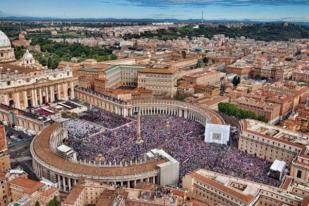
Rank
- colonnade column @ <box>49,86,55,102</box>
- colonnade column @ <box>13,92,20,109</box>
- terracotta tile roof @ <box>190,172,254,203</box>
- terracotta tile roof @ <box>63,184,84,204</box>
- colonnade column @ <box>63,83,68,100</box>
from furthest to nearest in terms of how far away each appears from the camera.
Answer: colonnade column @ <box>63,83,68,100</box> → colonnade column @ <box>49,86,55,102</box> → colonnade column @ <box>13,92,20,109</box> → terracotta tile roof @ <box>190,172,254,203</box> → terracotta tile roof @ <box>63,184,84,204</box>

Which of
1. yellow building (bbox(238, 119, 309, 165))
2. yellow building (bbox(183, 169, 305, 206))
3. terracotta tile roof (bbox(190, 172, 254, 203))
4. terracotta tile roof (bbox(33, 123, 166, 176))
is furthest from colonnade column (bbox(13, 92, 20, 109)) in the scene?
terracotta tile roof (bbox(190, 172, 254, 203))

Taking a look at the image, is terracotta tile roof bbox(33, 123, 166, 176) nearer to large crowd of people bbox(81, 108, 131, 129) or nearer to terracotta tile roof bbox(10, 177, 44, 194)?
terracotta tile roof bbox(10, 177, 44, 194)

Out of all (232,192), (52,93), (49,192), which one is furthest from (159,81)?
(49,192)

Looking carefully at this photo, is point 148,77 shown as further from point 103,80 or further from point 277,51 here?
point 277,51

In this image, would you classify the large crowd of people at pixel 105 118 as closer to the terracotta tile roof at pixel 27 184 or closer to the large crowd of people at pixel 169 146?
the large crowd of people at pixel 169 146

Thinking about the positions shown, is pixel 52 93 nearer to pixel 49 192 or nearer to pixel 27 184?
pixel 27 184

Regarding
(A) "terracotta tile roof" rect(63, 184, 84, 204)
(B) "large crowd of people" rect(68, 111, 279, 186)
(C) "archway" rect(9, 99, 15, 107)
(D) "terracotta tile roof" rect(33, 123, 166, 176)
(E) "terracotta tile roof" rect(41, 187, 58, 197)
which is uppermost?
(C) "archway" rect(9, 99, 15, 107)

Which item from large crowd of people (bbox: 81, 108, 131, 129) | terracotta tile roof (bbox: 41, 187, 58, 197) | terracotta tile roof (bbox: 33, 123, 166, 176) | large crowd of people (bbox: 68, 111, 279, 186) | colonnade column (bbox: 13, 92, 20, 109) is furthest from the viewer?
colonnade column (bbox: 13, 92, 20, 109)

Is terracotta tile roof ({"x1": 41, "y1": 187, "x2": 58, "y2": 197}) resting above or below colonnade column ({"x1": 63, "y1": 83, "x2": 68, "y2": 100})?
below

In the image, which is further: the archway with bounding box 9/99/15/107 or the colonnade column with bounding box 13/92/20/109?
the archway with bounding box 9/99/15/107

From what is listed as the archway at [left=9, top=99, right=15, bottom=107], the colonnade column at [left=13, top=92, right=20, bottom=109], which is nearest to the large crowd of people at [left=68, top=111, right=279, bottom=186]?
the colonnade column at [left=13, top=92, right=20, bottom=109]
